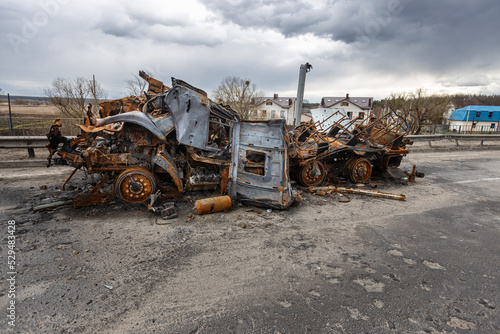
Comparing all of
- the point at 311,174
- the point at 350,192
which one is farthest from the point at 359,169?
the point at 311,174

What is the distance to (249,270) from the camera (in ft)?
10.5

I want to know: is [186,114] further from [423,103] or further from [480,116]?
[480,116]

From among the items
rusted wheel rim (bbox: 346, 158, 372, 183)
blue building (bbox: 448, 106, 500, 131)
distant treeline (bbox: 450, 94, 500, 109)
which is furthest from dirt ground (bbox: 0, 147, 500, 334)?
distant treeline (bbox: 450, 94, 500, 109)

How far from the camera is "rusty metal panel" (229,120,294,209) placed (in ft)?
16.7

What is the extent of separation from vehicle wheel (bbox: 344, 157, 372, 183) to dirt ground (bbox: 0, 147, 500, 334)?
2116 mm

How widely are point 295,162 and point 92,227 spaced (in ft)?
15.0

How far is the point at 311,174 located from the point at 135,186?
425 centimetres

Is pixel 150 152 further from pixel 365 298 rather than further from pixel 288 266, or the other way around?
pixel 365 298

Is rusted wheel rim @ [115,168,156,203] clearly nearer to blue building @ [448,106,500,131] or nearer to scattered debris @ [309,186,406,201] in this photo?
scattered debris @ [309,186,406,201]

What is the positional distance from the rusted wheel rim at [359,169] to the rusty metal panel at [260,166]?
299cm

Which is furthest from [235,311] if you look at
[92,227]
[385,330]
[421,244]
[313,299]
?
[421,244]

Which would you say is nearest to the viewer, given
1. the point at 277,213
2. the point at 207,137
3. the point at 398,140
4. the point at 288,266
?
the point at 288,266

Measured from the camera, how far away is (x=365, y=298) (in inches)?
110

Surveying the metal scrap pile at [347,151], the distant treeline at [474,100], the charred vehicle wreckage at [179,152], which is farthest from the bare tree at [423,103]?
the distant treeline at [474,100]
